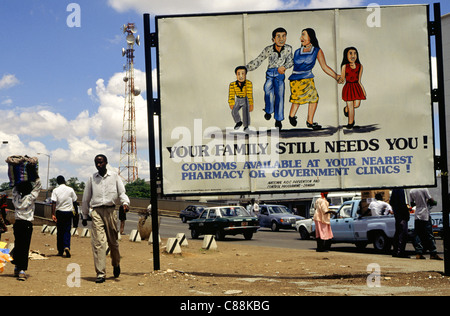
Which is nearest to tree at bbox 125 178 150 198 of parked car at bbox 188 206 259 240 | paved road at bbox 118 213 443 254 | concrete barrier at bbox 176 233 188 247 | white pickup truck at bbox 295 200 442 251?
paved road at bbox 118 213 443 254

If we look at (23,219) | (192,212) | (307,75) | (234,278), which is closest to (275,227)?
(192,212)

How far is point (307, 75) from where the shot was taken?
9992 millimetres

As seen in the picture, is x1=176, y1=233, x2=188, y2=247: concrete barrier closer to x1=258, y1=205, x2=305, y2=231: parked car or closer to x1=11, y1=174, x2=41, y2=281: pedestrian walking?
x1=11, y1=174, x2=41, y2=281: pedestrian walking

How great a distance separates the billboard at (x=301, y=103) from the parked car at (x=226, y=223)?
14173 millimetres

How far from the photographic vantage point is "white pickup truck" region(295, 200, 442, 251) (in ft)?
52.2

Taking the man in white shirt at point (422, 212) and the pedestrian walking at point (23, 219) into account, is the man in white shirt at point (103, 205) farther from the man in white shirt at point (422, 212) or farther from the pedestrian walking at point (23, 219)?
the man in white shirt at point (422, 212)

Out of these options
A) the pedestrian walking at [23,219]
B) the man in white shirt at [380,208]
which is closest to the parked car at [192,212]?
the man in white shirt at [380,208]

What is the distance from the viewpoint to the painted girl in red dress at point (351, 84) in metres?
9.90

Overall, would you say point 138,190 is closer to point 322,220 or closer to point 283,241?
point 283,241

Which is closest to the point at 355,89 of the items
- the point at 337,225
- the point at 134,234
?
the point at 337,225

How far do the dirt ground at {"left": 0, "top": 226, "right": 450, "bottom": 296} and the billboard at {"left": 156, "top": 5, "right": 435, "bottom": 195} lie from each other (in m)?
1.65

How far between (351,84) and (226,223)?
14.7 m

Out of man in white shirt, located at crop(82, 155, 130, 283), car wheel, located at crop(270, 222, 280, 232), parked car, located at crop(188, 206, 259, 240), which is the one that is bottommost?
car wheel, located at crop(270, 222, 280, 232)
